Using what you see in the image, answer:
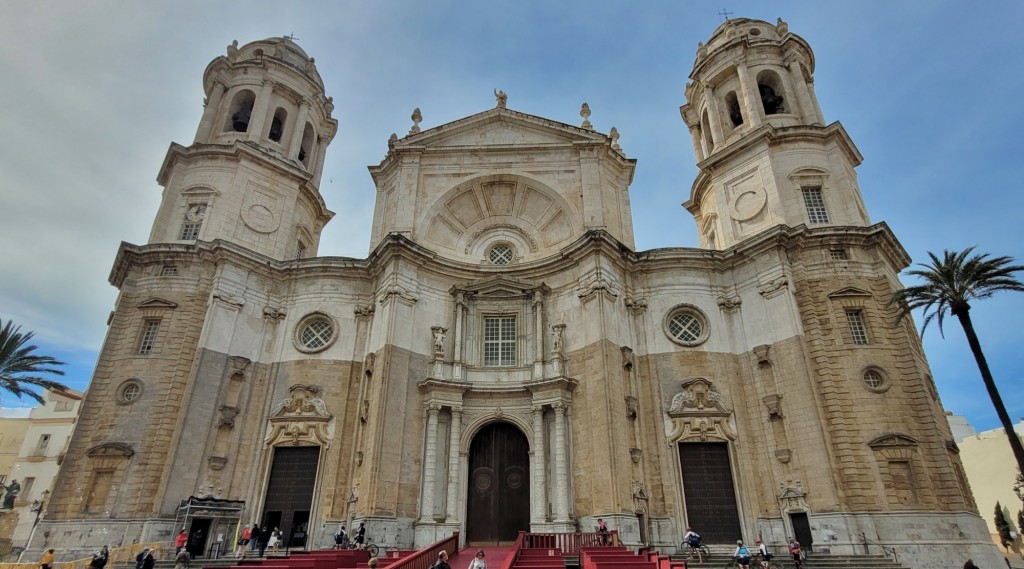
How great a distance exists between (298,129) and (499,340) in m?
17.2

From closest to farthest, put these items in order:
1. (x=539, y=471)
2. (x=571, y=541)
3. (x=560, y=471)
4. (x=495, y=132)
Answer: (x=571, y=541)
(x=560, y=471)
(x=539, y=471)
(x=495, y=132)

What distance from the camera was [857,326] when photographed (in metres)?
22.7

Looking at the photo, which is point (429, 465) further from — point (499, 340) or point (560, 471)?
point (499, 340)

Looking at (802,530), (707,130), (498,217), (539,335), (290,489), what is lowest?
(802,530)

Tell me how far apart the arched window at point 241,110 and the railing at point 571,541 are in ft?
87.0

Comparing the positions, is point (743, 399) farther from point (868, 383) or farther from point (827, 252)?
point (827, 252)

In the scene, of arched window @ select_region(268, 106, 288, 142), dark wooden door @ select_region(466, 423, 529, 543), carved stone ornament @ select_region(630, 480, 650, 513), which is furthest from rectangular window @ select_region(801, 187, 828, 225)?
arched window @ select_region(268, 106, 288, 142)

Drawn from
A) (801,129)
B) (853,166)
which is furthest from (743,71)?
(853,166)

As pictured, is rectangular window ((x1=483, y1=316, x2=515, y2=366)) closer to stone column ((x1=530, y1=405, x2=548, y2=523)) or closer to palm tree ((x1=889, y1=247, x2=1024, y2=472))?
stone column ((x1=530, y1=405, x2=548, y2=523))

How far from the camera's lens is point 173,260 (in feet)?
82.1

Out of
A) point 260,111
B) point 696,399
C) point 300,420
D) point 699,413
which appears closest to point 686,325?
point 696,399

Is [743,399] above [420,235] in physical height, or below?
below

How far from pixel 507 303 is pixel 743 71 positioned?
17.9 metres

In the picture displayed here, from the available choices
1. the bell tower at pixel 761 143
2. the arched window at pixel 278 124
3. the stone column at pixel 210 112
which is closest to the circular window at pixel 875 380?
the bell tower at pixel 761 143
